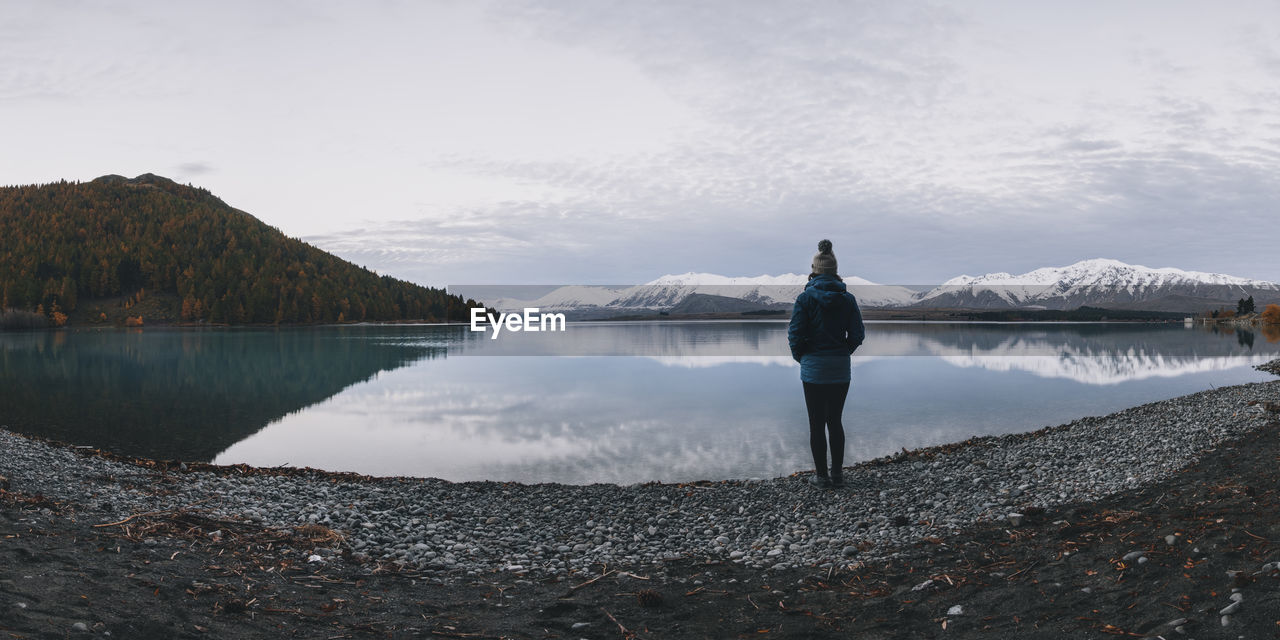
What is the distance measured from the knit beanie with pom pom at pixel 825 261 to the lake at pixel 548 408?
16.6ft

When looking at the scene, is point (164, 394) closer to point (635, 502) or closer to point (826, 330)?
point (635, 502)

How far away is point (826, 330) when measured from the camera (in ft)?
33.6

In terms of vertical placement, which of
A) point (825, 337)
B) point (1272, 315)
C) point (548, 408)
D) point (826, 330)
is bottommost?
point (548, 408)

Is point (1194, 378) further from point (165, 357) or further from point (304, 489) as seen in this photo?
point (165, 357)

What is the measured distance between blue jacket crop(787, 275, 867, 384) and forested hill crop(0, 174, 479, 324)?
6742 inches

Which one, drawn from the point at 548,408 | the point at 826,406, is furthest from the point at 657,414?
the point at 826,406

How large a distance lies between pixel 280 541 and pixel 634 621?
15.6 ft

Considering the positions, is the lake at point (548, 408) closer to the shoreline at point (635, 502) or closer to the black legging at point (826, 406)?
the shoreline at point (635, 502)

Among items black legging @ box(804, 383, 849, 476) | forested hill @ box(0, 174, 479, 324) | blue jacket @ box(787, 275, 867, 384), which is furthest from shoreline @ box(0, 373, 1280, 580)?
forested hill @ box(0, 174, 479, 324)

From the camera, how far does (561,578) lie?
7445mm

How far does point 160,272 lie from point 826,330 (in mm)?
194289

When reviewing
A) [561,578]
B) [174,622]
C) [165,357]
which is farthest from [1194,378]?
[165,357]

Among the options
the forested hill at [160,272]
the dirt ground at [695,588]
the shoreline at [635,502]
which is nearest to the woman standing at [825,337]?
the shoreline at [635,502]

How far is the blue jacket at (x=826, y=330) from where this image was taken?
1023 cm
